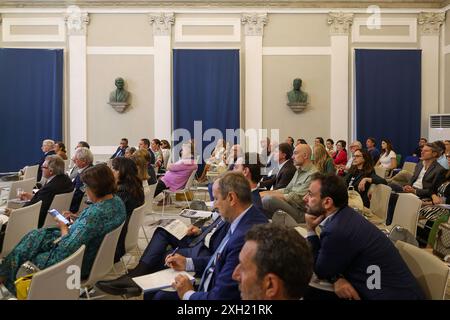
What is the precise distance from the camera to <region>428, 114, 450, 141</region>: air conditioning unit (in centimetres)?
1170

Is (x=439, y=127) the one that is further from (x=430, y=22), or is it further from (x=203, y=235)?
(x=203, y=235)

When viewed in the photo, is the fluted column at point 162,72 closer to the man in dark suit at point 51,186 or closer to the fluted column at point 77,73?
the fluted column at point 77,73

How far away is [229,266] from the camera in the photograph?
2.26m

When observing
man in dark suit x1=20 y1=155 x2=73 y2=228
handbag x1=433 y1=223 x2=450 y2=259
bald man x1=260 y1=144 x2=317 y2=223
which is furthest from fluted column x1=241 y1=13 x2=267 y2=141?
man in dark suit x1=20 y1=155 x2=73 y2=228

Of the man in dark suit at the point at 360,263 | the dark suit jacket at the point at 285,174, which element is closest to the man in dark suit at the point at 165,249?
the man in dark suit at the point at 360,263

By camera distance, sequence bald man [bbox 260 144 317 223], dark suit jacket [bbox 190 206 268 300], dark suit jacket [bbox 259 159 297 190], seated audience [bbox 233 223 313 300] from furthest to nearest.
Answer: dark suit jacket [bbox 259 159 297 190] < bald man [bbox 260 144 317 223] < dark suit jacket [bbox 190 206 268 300] < seated audience [bbox 233 223 313 300]

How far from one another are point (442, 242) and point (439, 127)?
7918mm

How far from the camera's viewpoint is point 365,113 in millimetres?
12680

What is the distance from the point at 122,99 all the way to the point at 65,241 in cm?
980

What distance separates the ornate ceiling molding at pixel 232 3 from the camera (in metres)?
12.4

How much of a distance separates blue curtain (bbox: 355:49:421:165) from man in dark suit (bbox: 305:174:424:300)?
35.0ft

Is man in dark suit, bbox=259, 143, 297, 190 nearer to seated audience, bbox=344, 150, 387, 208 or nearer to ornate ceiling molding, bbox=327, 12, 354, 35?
seated audience, bbox=344, 150, 387, 208

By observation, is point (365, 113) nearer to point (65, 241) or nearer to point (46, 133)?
point (46, 133)
